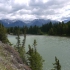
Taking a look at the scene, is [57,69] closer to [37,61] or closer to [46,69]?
[37,61]

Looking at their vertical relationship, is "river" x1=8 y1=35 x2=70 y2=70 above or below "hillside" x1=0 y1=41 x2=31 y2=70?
below

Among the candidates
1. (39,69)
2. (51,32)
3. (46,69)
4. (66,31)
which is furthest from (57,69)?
(51,32)

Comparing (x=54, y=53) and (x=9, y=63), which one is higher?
(x=9, y=63)

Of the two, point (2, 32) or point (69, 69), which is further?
point (2, 32)

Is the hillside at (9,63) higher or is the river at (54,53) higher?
the hillside at (9,63)

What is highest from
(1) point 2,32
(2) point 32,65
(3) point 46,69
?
(1) point 2,32

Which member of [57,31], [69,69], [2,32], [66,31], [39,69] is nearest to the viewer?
[39,69]

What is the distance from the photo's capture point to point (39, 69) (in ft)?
123

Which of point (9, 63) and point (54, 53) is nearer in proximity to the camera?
point (9, 63)

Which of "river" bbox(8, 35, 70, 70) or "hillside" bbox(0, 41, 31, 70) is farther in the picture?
"river" bbox(8, 35, 70, 70)

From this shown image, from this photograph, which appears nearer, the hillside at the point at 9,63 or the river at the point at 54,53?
the hillside at the point at 9,63

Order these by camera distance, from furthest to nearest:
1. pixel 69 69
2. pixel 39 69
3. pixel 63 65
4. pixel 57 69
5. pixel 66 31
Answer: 1. pixel 66 31
2. pixel 63 65
3. pixel 69 69
4. pixel 39 69
5. pixel 57 69

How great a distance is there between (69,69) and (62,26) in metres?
141

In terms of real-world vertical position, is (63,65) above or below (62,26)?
below
